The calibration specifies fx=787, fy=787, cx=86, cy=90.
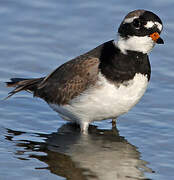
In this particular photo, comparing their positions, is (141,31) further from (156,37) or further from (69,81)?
(69,81)

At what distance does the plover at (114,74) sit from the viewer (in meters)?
12.0

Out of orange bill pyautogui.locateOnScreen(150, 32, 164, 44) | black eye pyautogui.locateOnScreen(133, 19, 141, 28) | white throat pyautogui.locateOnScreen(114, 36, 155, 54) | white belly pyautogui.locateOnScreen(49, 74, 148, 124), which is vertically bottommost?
white belly pyautogui.locateOnScreen(49, 74, 148, 124)

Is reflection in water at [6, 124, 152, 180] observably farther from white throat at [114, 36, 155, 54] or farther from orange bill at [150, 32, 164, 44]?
orange bill at [150, 32, 164, 44]

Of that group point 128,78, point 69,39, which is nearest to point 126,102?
point 128,78

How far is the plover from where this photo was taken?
12.0 meters

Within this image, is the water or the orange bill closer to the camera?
the water

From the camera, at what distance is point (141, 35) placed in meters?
12.0

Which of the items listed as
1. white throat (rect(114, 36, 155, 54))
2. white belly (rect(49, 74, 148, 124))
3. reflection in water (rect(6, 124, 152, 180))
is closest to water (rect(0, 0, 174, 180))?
reflection in water (rect(6, 124, 152, 180))

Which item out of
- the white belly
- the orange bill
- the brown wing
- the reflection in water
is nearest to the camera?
the reflection in water

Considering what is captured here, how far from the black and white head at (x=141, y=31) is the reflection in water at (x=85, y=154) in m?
1.59

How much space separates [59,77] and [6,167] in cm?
228

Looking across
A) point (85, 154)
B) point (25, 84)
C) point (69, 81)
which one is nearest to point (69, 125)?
point (69, 81)

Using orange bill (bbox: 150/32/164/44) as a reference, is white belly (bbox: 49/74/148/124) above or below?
below

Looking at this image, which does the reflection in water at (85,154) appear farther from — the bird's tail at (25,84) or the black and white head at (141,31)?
the black and white head at (141,31)
